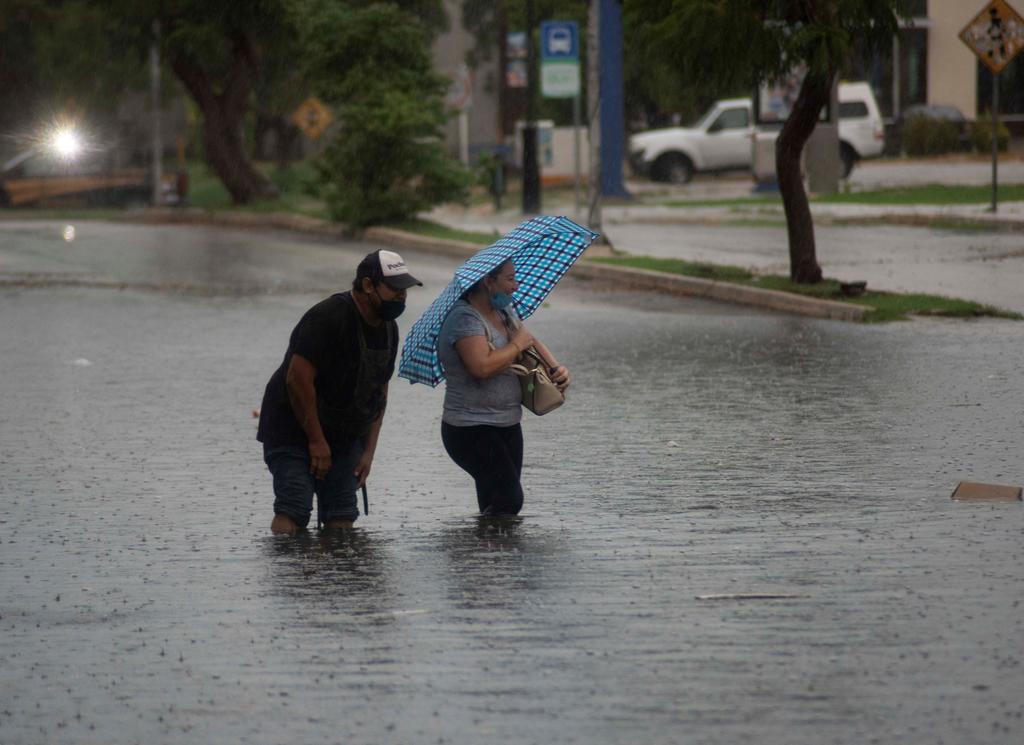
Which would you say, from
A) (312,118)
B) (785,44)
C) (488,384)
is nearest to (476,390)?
(488,384)

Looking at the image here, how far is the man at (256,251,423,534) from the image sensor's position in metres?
8.02

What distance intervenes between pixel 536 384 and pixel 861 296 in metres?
10.7

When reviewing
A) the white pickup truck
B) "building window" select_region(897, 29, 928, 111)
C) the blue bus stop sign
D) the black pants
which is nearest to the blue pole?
the white pickup truck

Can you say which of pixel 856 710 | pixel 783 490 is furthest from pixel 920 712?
pixel 783 490

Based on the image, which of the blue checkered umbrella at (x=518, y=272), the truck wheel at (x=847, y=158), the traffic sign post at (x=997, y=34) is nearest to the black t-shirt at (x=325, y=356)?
the blue checkered umbrella at (x=518, y=272)

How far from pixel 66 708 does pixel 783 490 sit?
4379mm

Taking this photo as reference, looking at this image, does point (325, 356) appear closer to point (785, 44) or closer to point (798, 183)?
point (785, 44)

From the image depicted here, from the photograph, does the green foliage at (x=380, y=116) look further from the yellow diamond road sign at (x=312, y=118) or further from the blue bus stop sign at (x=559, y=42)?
the yellow diamond road sign at (x=312, y=118)

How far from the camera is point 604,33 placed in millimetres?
40969

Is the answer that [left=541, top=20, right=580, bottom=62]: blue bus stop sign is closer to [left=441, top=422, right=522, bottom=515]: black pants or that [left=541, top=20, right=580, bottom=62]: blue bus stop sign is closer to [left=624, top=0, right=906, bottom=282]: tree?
[left=624, top=0, right=906, bottom=282]: tree

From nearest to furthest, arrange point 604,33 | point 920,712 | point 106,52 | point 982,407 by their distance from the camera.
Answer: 1. point 920,712
2. point 982,407
3. point 604,33
4. point 106,52

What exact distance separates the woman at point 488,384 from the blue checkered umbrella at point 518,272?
3.0 inches

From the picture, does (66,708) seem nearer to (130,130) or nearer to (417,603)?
(417,603)

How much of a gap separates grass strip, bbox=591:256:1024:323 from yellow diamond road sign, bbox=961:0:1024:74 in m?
7.24
